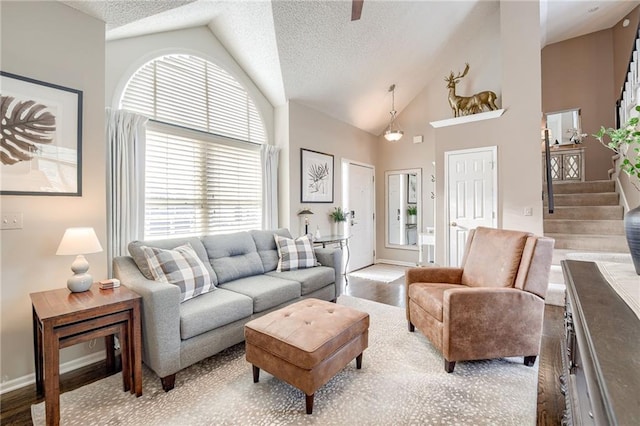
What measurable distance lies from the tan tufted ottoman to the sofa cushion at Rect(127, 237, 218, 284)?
38.2 inches

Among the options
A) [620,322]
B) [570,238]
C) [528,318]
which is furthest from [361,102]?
[620,322]

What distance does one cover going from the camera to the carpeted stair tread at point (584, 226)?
3.91 m

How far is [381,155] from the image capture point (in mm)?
6203

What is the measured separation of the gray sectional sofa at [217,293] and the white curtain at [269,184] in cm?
53

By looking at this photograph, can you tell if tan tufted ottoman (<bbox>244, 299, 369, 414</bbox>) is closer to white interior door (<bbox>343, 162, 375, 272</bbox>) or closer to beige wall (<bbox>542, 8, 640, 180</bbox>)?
white interior door (<bbox>343, 162, 375, 272</bbox>)

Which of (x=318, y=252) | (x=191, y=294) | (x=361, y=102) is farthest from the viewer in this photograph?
(x=361, y=102)

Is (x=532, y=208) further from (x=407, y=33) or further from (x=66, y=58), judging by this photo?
(x=66, y=58)

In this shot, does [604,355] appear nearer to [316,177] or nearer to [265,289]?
[265,289]

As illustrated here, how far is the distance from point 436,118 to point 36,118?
5.45m

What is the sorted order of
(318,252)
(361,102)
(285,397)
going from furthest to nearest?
1. (361,102)
2. (318,252)
3. (285,397)

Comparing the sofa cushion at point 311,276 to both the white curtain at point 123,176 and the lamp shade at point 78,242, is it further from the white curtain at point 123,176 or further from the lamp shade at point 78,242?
the lamp shade at point 78,242

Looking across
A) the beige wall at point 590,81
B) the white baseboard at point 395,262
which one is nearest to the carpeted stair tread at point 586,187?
the beige wall at point 590,81

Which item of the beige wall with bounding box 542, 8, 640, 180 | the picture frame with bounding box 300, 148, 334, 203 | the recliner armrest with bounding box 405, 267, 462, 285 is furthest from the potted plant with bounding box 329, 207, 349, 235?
the beige wall with bounding box 542, 8, 640, 180

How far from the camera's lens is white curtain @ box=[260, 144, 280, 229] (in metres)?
4.07
